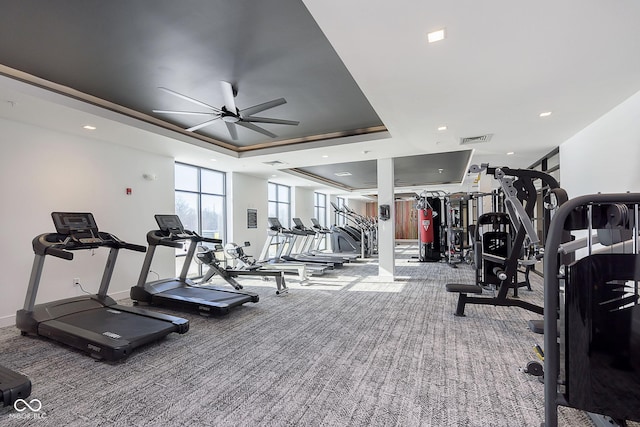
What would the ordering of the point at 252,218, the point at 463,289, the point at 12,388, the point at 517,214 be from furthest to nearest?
the point at 252,218, the point at 463,289, the point at 517,214, the point at 12,388

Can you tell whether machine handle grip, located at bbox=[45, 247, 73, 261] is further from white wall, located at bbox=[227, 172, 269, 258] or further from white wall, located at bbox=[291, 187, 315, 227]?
white wall, located at bbox=[291, 187, 315, 227]

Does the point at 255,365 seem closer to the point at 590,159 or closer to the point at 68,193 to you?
the point at 68,193

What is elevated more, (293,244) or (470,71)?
(470,71)

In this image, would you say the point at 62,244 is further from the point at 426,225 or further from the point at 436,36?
the point at 426,225

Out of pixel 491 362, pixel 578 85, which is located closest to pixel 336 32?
pixel 578 85

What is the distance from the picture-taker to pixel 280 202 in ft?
37.3

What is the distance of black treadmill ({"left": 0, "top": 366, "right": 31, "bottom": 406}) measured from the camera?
79.7 inches

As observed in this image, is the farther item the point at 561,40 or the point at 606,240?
the point at 561,40

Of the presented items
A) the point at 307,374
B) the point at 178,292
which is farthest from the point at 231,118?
the point at 307,374

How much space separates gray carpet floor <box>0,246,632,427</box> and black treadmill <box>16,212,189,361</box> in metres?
→ 0.14

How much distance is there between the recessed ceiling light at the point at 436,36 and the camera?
2156 mm

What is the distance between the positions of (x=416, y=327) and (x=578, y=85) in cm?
305

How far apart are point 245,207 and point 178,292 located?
4326 mm

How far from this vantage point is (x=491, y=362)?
8.70ft
